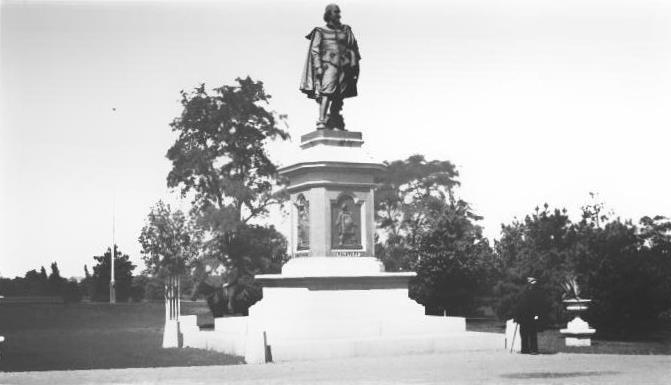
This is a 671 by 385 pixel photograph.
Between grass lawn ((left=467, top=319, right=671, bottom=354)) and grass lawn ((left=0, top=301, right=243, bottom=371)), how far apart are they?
8.13 m

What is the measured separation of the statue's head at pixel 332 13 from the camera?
20.6 m

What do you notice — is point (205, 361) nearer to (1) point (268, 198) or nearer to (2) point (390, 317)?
(2) point (390, 317)

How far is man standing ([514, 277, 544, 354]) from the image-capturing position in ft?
52.1

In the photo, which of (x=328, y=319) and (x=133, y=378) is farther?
(x=328, y=319)

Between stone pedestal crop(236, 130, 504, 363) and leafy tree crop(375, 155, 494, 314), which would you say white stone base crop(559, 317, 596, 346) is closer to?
stone pedestal crop(236, 130, 504, 363)

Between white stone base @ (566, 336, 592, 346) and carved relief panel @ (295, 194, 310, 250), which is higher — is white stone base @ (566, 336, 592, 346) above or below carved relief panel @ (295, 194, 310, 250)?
below

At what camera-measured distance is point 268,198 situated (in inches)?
1506

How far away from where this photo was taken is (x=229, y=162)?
125ft

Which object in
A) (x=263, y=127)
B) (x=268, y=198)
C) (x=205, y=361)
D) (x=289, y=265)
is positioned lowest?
(x=205, y=361)

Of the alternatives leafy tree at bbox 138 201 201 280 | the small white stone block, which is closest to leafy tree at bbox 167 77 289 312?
leafy tree at bbox 138 201 201 280

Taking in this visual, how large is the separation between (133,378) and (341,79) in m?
10.1

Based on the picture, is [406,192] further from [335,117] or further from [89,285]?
[335,117]

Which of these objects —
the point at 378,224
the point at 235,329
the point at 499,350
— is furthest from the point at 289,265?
the point at 378,224

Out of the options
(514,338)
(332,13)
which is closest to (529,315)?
(514,338)
